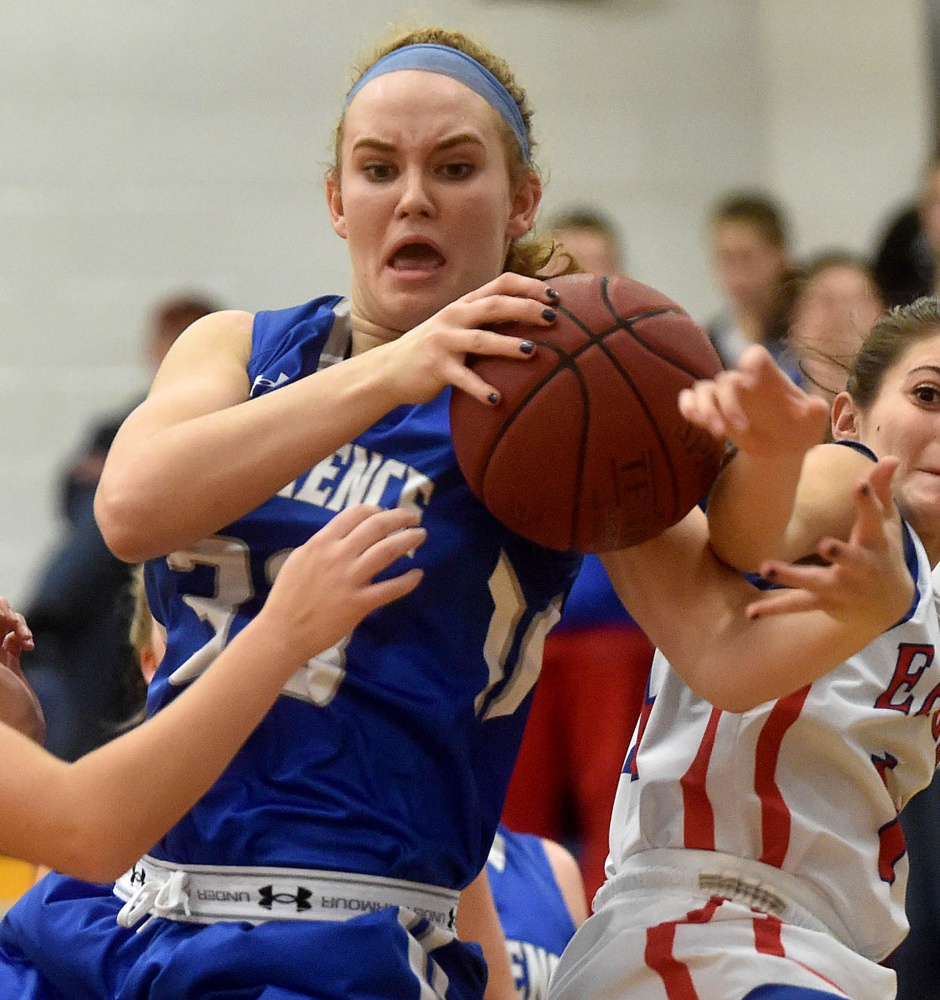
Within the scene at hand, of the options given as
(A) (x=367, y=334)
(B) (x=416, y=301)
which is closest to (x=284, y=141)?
(A) (x=367, y=334)

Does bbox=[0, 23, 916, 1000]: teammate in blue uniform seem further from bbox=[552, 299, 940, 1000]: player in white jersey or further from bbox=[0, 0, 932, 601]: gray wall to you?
bbox=[0, 0, 932, 601]: gray wall

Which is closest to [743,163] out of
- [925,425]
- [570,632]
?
[570,632]

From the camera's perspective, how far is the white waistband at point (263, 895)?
8.11ft

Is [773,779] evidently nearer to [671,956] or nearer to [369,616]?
[671,956]

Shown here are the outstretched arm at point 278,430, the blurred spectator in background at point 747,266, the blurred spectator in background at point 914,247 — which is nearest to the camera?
the outstretched arm at point 278,430

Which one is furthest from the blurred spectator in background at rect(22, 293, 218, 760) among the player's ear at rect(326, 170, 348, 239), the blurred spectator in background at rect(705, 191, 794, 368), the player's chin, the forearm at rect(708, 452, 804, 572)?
the forearm at rect(708, 452, 804, 572)

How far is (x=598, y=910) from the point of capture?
2965mm

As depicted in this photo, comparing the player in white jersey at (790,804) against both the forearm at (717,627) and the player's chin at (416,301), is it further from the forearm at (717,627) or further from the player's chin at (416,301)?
the player's chin at (416,301)

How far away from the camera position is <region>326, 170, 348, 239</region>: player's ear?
2904 millimetres

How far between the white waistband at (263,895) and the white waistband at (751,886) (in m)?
0.50

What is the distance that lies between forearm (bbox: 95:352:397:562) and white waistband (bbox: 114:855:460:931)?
0.53 meters

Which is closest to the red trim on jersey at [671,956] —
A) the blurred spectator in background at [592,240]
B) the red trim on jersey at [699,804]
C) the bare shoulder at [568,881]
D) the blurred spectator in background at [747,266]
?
the red trim on jersey at [699,804]

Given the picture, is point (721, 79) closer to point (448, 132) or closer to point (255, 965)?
point (448, 132)

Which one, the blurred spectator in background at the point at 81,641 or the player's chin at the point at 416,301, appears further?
the blurred spectator in background at the point at 81,641
